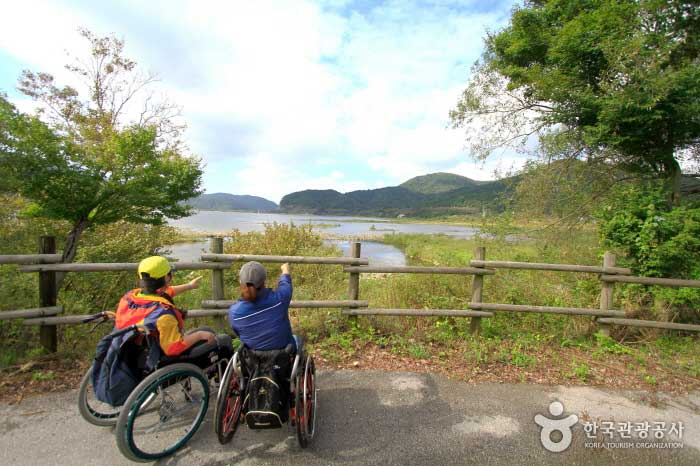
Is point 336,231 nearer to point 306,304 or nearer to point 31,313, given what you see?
point 306,304

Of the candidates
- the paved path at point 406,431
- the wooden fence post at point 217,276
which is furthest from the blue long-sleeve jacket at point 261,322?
the wooden fence post at point 217,276

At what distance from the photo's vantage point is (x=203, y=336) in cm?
264

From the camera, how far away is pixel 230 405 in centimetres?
237

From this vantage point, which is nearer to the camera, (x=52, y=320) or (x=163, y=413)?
(x=163, y=413)

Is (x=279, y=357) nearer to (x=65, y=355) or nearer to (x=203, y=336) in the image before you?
(x=203, y=336)

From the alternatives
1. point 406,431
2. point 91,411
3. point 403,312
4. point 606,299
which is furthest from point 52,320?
point 606,299

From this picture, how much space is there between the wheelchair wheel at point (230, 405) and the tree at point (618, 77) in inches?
294

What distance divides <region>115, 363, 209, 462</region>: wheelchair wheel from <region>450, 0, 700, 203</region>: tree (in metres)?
7.81

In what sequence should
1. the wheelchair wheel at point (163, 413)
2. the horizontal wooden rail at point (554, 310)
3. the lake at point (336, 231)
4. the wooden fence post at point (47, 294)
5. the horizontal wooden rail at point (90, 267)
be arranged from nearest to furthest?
the wheelchair wheel at point (163, 413) < the horizontal wooden rail at point (90, 267) < the wooden fence post at point (47, 294) < the horizontal wooden rail at point (554, 310) < the lake at point (336, 231)

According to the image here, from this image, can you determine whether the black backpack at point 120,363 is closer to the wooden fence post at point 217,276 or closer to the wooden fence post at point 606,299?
the wooden fence post at point 217,276

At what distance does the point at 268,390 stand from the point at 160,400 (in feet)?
3.18

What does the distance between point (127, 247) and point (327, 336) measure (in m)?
6.62

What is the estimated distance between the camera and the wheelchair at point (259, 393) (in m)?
2.17

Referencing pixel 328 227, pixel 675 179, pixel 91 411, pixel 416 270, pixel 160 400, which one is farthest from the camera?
pixel 328 227
